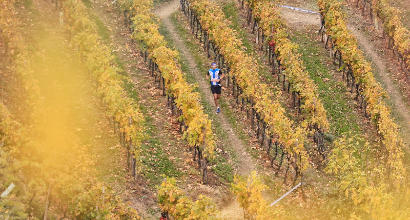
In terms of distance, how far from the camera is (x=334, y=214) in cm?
1862

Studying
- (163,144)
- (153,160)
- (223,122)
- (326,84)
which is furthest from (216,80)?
(326,84)

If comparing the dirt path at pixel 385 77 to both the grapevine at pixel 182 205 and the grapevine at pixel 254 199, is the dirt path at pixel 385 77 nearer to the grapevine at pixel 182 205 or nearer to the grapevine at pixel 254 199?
the grapevine at pixel 254 199

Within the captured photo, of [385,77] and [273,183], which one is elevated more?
[385,77]

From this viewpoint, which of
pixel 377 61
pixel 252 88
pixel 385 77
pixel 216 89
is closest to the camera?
pixel 252 88

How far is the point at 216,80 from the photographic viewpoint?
25156 millimetres

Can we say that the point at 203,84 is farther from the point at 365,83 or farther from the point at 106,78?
the point at 365,83

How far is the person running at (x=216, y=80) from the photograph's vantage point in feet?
81.6

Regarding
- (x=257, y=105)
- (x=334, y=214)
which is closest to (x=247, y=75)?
(x=257, y=105)

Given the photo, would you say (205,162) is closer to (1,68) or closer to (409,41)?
(1,68)

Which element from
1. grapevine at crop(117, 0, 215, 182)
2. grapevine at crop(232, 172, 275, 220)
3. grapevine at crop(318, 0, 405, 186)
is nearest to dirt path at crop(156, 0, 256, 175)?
grapevine at crop(117, 0, 215, 182)

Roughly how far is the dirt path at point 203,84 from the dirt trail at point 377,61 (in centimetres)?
768

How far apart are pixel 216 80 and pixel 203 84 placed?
3380mm

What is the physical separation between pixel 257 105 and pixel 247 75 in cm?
211

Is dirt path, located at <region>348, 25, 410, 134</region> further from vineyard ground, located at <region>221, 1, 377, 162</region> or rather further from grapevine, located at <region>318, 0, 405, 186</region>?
vineyard ground, located at <region>221, 1, 377, 162</region>
